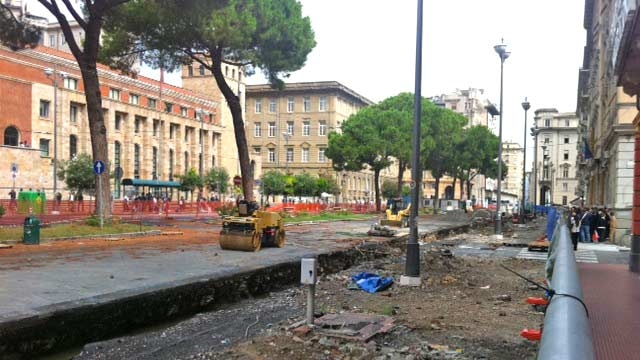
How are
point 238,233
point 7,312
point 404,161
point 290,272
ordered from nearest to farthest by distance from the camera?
point 7,312 < point 290,272 < point 238,233 < point 404,161

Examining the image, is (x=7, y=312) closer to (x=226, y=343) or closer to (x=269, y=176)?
(x=226, y=343)

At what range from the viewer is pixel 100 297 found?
358 inches

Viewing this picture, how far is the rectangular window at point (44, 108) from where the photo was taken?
55.3 meters

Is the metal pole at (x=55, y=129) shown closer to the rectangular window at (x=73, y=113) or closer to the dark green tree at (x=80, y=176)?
the dark green tree at (x=80, y=176)

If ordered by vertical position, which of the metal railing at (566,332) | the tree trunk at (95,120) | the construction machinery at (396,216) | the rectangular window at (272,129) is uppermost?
the rectangular window at (272,129)

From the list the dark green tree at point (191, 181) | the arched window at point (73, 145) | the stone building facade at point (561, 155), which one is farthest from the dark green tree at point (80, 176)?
the stone building facade at point (561, 155)

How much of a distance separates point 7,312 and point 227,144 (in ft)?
260

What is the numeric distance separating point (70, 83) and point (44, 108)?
15.6 ft

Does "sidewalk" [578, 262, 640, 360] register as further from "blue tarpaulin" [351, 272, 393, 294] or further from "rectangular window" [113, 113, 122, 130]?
"rectangular window" [113, 113, 122, 130]

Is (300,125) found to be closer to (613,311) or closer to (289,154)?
(289,154)

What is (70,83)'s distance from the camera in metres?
59.3

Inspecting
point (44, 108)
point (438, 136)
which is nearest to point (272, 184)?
point (438, 136)

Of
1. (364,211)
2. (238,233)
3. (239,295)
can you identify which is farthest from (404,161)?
(239,295)

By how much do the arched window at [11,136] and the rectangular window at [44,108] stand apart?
132 inches
